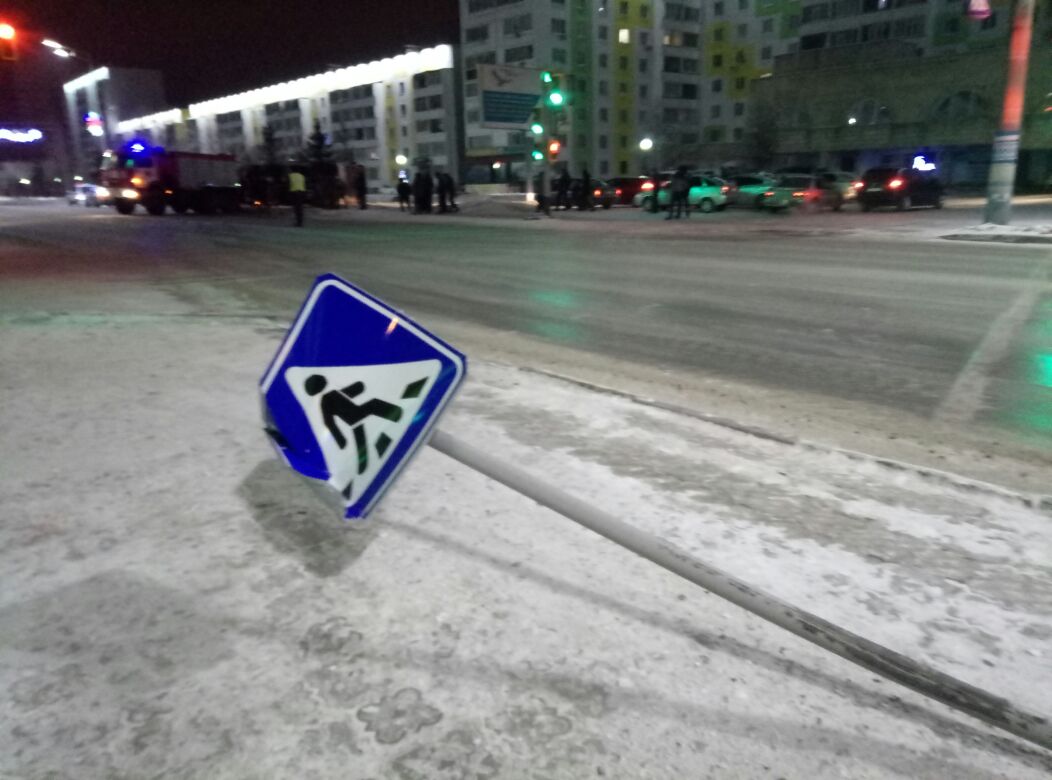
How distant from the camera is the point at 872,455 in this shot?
451cm

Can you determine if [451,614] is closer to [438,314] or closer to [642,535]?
[642,535]

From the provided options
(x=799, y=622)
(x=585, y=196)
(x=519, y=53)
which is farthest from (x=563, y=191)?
(x=519, y=53)

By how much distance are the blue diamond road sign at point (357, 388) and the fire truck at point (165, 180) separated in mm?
36593

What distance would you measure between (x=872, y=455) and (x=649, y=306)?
5368 mm

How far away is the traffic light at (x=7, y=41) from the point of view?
67.7ft

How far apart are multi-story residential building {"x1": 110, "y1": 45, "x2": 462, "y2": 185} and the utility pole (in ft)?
229

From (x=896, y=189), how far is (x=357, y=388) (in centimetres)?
3018

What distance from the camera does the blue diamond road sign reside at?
7.83 feet

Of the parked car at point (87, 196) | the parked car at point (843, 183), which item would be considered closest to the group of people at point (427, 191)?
the parked car at point (843, 183)

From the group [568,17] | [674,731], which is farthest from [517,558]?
[568,17]

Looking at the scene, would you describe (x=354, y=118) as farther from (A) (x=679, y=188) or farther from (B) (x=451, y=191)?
(A) (x=679, y=188)

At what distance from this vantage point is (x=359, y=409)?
251 centimetres

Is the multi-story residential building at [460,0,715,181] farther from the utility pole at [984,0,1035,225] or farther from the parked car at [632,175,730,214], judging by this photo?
the utility pole at [984,0,1035,225]

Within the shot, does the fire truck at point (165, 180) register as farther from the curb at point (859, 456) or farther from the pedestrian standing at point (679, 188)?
the curb at point (859, 456)
